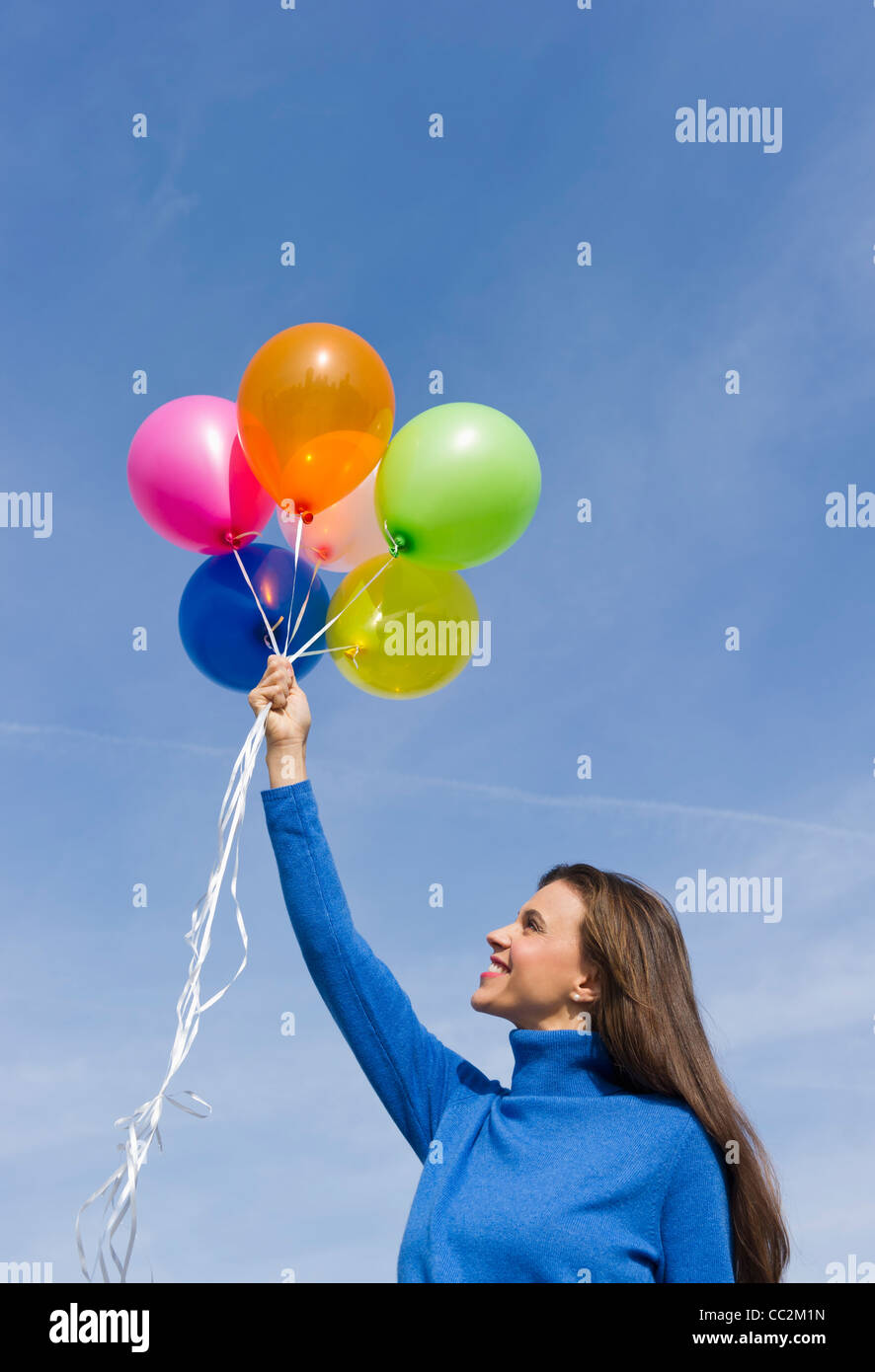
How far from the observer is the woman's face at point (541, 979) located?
9.32ft

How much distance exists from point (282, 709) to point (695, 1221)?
1463mm

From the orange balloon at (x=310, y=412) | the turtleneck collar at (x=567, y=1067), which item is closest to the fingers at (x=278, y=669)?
the orange balloon at (x=310, y=412)

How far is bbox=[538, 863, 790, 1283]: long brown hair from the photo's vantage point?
8.77 feet

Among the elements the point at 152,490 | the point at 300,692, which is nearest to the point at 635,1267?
the point at 300,692

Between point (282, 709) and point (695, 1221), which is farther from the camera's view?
point (282, 709)

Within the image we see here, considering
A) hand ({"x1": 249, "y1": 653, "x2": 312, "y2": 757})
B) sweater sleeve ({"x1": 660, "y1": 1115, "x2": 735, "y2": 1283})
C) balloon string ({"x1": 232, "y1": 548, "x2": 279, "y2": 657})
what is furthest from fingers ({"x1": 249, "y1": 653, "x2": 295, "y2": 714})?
sweater sleeve ({"x1": 660, "y1": 1115, "x2": 735, "y2": 1283})

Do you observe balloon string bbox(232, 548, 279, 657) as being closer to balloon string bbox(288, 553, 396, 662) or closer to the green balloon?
balloon string bbox(288, 553, 396, 662)

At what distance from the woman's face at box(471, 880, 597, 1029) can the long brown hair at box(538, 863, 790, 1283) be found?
32 millimetres

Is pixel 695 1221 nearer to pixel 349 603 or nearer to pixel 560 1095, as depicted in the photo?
pixel 560 1095

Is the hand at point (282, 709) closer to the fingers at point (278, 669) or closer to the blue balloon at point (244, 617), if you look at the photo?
the fingers at point (278, 669)

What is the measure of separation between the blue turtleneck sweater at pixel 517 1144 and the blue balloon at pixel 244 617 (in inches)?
22.0

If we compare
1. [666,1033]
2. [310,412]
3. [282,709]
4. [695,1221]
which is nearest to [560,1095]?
[666,1033]

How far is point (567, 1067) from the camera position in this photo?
9.15ft
